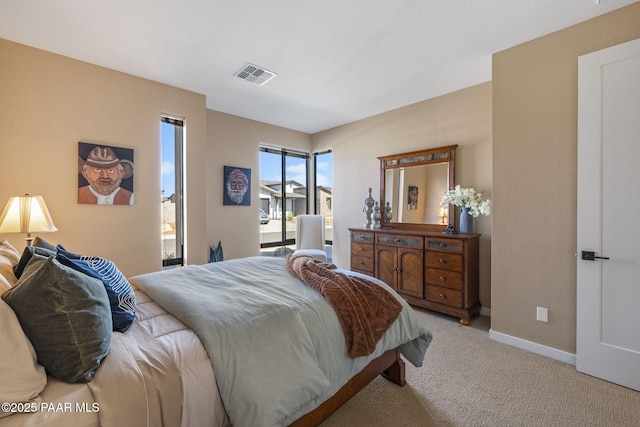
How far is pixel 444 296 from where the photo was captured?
3.18 m

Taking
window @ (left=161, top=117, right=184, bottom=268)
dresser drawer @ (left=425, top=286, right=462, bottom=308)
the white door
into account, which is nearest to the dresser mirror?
dresser drawer @ (left=425, top=286, right=462, bottom=308)

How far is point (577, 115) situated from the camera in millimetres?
2215

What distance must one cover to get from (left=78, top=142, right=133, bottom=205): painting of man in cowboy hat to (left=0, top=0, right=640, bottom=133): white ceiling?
0.88 m

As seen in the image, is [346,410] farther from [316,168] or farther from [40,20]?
[316,168]

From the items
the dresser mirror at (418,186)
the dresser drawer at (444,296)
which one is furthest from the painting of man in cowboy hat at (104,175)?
the dresser drawer at (444,296)

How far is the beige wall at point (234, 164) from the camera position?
13.7ft

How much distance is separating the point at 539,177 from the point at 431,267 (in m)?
1.40

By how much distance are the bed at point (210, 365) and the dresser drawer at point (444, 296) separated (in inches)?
57.0

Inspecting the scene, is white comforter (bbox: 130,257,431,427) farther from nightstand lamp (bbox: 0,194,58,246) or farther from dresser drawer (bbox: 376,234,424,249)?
dresser drawer (bbox: 376,234,424,249)

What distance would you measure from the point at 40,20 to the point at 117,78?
797mm

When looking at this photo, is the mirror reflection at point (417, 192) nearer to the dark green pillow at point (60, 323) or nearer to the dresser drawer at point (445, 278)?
the dresser drawer at point (445, 278)

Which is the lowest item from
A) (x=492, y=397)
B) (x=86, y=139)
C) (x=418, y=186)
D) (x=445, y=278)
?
(x=492, y=397)

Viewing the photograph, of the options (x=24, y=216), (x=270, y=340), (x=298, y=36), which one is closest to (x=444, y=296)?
(x=270, y=340)

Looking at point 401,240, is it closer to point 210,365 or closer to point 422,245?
point 422,245
